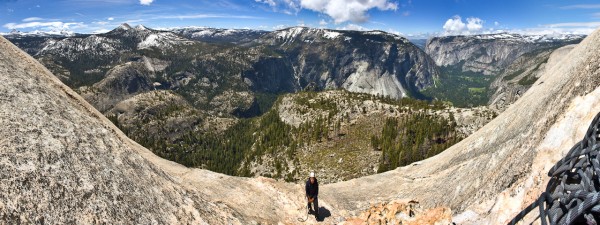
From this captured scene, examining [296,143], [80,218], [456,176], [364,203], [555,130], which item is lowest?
[296,143]

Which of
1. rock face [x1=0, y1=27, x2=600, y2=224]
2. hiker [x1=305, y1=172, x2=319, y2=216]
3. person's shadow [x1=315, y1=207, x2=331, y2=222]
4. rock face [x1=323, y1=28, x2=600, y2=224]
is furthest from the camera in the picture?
person's shadow [x1=315, y1=207, x2=331, y2=222]

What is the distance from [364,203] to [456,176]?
8.04m

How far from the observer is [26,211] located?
12406mm

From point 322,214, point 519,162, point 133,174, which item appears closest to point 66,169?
point 133,174

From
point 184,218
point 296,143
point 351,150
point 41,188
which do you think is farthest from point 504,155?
point 296,143

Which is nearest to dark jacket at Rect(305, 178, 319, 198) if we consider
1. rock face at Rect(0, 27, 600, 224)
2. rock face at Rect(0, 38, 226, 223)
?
rock face at Rect(0, 27, 600, 224)

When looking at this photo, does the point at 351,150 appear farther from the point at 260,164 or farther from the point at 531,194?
the point at 531,194

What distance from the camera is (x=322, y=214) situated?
25125mm

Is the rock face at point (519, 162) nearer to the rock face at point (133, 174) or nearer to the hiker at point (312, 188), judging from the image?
the rock face at point (133, 174)

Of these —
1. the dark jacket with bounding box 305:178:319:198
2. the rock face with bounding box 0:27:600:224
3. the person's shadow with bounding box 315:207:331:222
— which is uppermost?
the rock face with bounding box 0:27:600:224

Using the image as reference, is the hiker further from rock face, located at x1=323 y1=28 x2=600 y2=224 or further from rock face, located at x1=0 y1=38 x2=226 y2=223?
rock face, located at x1=0 y1=38 x2=226 y2=223

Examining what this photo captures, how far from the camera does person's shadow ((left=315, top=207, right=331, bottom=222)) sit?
957 inches

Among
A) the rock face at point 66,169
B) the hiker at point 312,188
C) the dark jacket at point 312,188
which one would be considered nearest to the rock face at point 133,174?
the rock face at point 66,169

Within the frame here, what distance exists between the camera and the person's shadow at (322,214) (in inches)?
957
